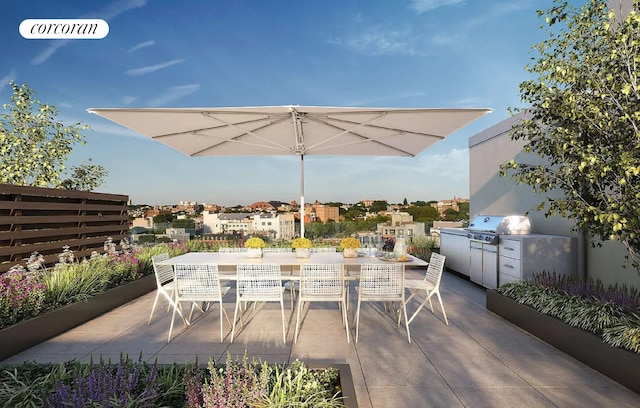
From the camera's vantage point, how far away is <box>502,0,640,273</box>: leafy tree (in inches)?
118

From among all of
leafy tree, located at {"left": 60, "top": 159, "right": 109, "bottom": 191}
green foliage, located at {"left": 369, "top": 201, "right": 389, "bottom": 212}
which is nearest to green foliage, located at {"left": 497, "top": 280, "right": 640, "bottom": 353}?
green foliage, located at {"left": 369, "top": 201, "right": 389, "bottom": 212}

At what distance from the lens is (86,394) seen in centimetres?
202

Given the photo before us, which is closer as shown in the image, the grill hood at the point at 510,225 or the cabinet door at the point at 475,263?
the grill hood at the point at 510,225

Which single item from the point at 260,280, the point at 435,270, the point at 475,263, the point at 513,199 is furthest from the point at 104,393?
the point at 513,199

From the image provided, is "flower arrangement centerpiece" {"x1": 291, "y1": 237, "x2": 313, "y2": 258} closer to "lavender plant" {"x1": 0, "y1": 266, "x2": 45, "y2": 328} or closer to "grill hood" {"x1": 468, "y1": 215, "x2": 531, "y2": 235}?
"lavender plant" {"x1": 0, "y1": 266, "x2": 45, "y2": 328}

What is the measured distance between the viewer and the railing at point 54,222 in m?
5.48

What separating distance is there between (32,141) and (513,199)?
10.2 metres

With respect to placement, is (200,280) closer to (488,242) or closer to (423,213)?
(488,242)

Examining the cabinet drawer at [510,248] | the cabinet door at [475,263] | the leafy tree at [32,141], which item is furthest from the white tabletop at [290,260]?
the leafy tree at [32,141]

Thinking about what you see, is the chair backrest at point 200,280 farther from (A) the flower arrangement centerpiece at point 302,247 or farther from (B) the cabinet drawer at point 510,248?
(B) the cabinet drawer at point 510,248

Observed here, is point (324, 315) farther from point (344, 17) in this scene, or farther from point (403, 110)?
point (344, 17)

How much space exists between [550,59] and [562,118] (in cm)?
60

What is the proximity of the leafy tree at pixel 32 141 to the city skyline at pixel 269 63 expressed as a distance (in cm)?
25

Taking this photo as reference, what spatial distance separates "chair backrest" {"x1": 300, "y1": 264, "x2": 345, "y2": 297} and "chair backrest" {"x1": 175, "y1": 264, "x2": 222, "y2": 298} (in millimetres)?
1049
